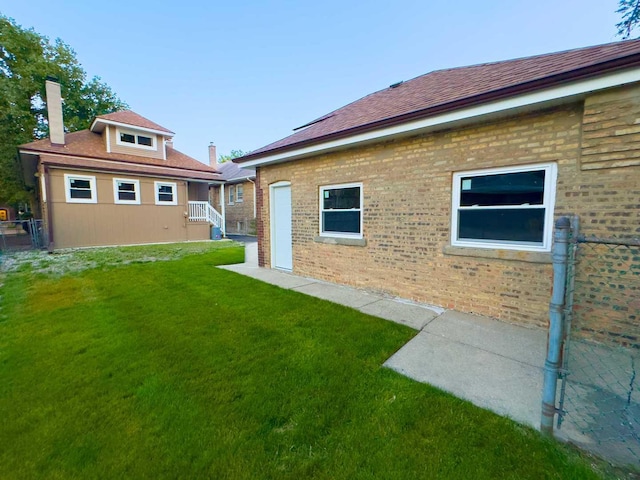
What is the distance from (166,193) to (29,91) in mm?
15806

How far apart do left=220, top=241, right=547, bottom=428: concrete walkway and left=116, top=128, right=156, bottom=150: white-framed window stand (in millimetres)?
16562

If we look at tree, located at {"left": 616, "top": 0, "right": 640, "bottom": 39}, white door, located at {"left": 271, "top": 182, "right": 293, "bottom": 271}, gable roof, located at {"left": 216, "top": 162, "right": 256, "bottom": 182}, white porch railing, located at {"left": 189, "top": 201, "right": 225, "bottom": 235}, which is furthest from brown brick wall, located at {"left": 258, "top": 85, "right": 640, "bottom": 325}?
tree, located at {"left": 616, "top": 0, "right": 640, "bottom": 39}

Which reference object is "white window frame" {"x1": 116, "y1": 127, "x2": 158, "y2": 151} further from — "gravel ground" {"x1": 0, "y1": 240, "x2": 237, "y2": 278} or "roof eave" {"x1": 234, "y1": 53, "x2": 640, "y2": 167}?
"roof eave" {"x1": 234, "y1": 53, "x2": 640, "y2": 167}

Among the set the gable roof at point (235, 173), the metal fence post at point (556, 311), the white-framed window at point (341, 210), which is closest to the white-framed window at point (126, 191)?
the gable roof at point (235, 173)

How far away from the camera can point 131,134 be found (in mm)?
15781

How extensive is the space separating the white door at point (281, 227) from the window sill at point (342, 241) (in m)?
1.30

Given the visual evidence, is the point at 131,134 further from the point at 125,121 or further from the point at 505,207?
the point at 505,207

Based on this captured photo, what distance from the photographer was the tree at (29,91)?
19.3 meters

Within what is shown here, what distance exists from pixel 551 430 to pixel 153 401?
10.9ft

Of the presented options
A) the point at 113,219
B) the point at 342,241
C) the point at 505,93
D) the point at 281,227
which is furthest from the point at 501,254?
the point at 113,219

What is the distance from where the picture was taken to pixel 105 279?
7.14 meters

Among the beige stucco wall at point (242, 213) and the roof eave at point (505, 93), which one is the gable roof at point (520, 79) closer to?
the roof eave at point (505, 93)

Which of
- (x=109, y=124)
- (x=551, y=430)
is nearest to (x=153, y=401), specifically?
(x=551, y=430)

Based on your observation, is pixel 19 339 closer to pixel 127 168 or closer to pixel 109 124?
pixel 127 168
